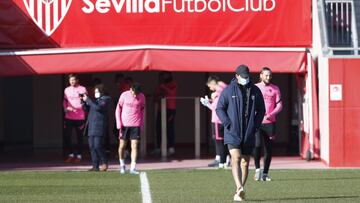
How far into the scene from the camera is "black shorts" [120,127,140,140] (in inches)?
736

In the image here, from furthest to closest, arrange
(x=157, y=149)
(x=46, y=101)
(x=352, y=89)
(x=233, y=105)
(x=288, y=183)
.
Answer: (x=46, y=101), (x=157, y=149), (x=352, y=89), (x=288, y=183), (x=233, y=105)

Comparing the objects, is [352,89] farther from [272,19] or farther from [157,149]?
[157,149]

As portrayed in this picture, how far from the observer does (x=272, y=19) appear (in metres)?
21.9

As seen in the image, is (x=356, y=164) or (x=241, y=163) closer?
(x=241, y=163)

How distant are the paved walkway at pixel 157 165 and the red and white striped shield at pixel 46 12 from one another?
2.96 m

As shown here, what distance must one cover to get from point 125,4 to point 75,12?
1.12 metres

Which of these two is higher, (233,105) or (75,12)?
(75,12)

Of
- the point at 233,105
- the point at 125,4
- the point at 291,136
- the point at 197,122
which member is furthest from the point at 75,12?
the point at 233,105

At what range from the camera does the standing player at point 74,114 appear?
21453mm

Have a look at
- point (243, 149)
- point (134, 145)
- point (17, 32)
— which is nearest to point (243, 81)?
point (243, 149)

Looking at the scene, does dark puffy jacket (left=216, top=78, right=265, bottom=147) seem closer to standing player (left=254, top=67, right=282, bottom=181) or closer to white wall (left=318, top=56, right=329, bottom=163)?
standing player (left=254, top=67, right=282, bottom=181)

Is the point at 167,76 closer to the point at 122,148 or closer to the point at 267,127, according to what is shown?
the point at 122,148

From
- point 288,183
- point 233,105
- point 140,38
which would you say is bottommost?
point 288,183

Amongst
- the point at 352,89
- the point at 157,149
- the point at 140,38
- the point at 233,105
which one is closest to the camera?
the point at 233,105
